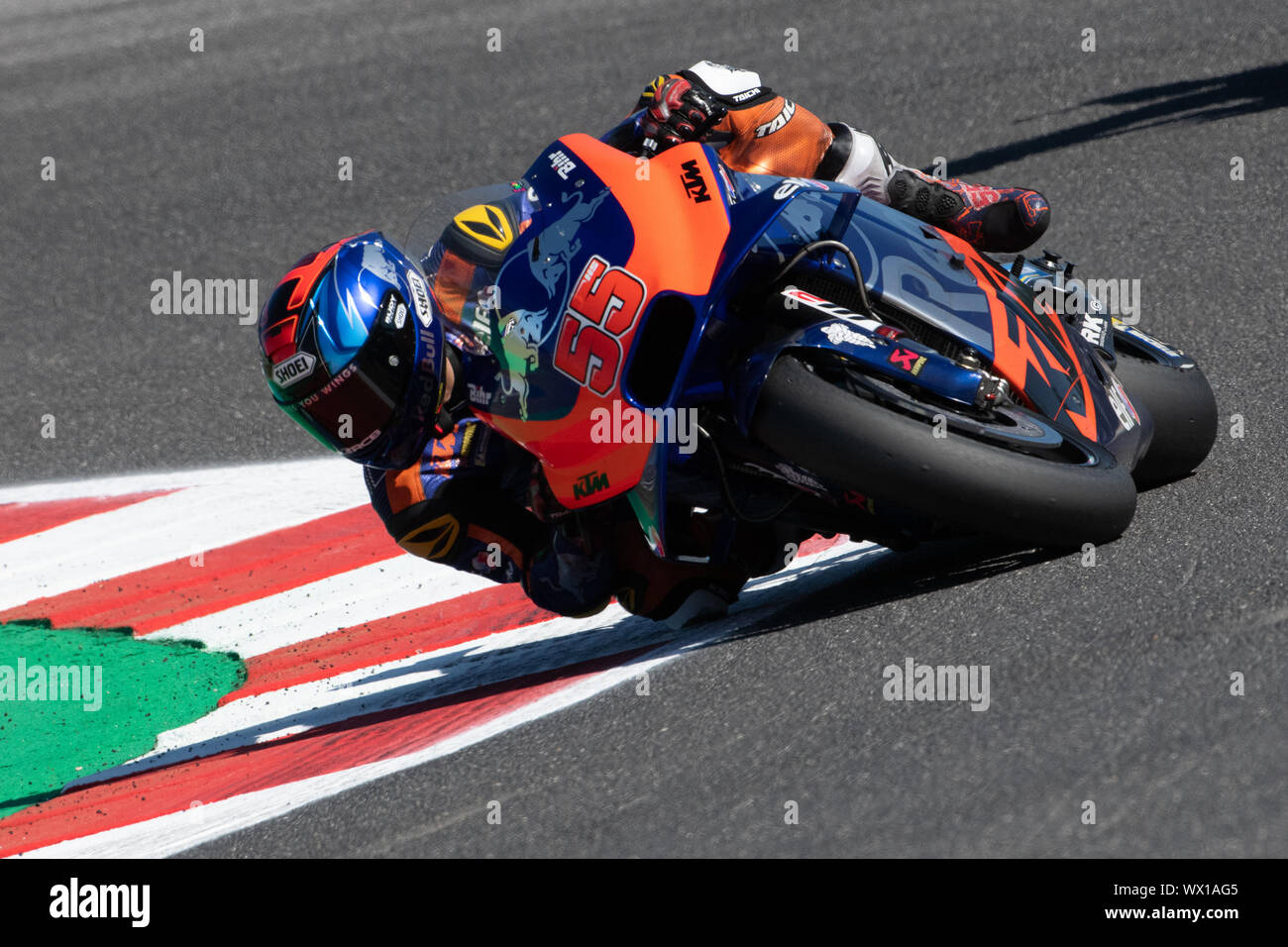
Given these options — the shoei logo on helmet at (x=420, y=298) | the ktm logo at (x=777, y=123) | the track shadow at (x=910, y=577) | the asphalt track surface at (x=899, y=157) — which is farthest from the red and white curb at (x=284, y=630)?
the ktm logo at (x=777, y=123)

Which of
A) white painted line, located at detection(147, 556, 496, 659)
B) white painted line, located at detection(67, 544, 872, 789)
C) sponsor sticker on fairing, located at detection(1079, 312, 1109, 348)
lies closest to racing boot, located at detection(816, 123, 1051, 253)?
sponsor sticker on fairing, located at detection(1079, 312, 1109, 348)

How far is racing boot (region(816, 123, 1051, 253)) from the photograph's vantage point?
4.62 meters

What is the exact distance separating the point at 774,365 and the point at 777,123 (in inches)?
46.9

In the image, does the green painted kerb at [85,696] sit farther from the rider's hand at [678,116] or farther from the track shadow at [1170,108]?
the track shadow at [1170,108]

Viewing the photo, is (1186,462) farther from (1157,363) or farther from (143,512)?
(143,512)

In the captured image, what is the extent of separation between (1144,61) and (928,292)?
640cm

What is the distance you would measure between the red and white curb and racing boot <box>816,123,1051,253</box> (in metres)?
1.06

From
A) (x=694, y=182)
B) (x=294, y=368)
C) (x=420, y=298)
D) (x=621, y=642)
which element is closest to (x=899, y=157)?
(x=621, y=642)

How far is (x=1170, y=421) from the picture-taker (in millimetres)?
4512

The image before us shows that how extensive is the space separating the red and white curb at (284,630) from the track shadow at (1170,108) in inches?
156

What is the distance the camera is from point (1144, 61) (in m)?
9.55

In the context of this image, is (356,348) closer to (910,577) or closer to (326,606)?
(910,577)

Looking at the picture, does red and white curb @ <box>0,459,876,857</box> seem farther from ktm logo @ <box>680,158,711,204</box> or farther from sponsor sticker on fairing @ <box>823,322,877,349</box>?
ktm logo @ <box>680,158,711,204</box>

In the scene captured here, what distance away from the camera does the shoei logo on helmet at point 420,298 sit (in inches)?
A: 166
